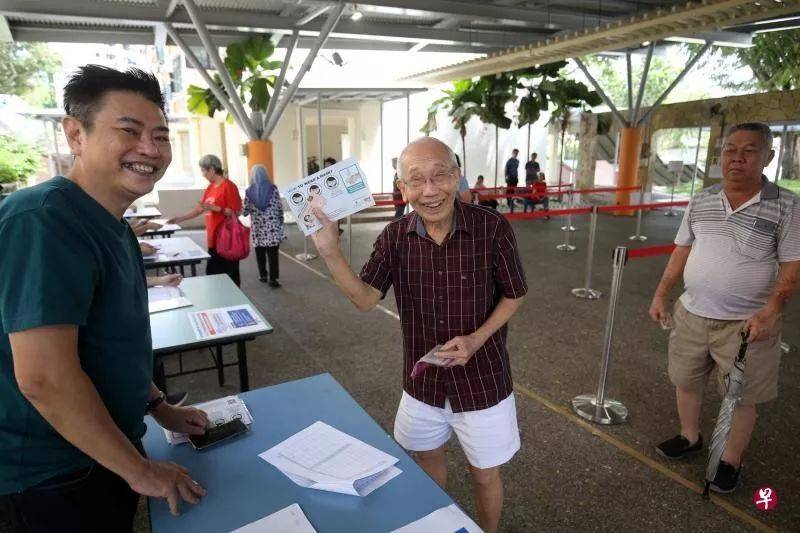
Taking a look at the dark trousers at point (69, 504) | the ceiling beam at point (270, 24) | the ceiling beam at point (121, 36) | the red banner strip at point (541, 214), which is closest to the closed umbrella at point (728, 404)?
the dark trousers at point (69, 504)

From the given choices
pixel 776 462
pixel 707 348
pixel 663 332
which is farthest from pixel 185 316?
pixel 663 332

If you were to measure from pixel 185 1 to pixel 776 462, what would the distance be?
342 inches

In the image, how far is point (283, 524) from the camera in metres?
1.21

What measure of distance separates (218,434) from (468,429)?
0.89 metres

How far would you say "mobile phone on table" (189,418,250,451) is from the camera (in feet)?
5.02

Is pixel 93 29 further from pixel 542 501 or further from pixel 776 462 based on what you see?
pixel 776 462

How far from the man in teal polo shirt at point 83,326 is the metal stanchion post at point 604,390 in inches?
110

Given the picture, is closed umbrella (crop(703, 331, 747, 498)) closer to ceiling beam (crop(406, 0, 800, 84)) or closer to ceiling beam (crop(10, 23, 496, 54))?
ceiling beam (crop(406, 0, 800, 84))

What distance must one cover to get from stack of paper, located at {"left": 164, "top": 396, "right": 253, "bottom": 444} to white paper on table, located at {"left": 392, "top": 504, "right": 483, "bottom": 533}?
731 mm

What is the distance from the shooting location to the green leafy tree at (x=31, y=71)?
22250 millimetres

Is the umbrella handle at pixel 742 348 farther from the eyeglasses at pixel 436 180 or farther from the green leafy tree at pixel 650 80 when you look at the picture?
the green leafy tree at pixel 650 80

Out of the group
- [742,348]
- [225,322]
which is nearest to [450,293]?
[225,322]

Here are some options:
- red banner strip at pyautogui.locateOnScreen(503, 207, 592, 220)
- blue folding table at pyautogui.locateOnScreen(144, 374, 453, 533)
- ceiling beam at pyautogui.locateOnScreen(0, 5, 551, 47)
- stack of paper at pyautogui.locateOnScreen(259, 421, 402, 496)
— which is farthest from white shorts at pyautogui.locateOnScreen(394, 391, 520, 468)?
ceiling beam at pyautogui.locateOnScreen(0, 5, 551, 47)

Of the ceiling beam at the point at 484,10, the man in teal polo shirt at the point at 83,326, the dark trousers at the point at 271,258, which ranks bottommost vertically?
the dark trousers at the point at 271,258
